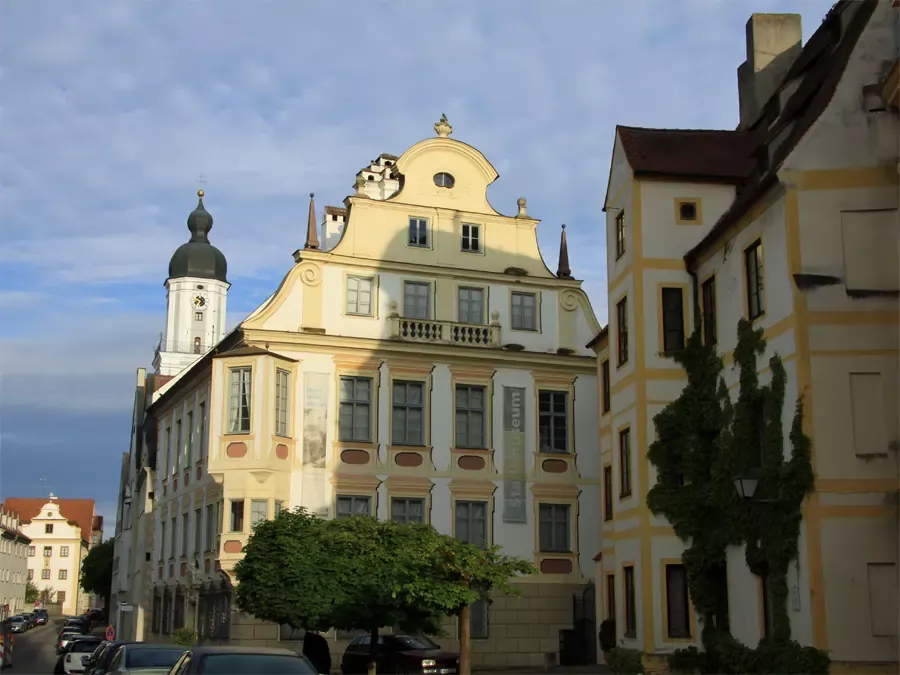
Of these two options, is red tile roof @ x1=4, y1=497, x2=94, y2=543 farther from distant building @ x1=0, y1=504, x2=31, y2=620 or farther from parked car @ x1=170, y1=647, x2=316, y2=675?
parked car @ x1=170, y1=647, x2=316, y2=675

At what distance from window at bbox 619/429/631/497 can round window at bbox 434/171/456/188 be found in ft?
51.4

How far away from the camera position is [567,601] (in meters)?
39.6

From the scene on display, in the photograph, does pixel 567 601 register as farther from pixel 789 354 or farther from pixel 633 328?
pixel 789 354

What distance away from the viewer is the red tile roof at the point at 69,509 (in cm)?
16225

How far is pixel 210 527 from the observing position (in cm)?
3922

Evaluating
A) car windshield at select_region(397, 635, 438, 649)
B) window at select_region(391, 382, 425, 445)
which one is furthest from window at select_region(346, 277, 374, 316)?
car windshield at select_region(397, 635, 438, 649)

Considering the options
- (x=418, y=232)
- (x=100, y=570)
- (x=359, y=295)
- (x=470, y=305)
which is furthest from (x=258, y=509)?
(x=100, y=570)

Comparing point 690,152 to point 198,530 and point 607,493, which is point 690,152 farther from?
point 198,530

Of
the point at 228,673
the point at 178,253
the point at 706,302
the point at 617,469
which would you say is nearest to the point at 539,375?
the point at 617,469

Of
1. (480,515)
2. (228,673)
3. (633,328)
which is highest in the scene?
(633,328)

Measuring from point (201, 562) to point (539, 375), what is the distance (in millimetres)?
13273

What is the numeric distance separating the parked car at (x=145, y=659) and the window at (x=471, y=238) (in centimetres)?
2257

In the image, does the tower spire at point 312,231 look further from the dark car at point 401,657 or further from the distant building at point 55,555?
the distant building at point 55,555

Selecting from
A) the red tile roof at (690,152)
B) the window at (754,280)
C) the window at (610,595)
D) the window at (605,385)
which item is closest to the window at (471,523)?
the window at (605,385)
